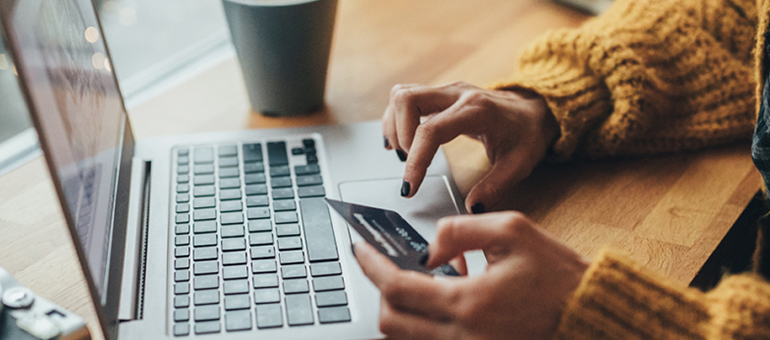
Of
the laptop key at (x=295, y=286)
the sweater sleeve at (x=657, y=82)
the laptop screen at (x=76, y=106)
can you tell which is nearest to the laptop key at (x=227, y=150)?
the laptop screen at (x=76, y=106)

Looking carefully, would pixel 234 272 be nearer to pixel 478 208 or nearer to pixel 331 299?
Answer: pixel 331 299

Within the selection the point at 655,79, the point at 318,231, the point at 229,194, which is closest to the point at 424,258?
the point at 318,231

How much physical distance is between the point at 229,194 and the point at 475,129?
0.86 ft

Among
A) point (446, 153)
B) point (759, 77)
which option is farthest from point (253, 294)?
point (759, 77)

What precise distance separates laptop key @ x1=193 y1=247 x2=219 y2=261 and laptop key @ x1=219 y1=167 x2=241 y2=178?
109 millimetres

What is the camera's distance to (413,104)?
625 millimetres

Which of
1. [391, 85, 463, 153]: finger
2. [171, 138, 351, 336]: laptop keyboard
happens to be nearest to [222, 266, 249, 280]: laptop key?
[171, 138, 351, 336]: laptop keyboard

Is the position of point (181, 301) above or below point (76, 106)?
below

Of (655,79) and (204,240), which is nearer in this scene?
(204,240)

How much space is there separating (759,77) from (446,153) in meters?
0.33

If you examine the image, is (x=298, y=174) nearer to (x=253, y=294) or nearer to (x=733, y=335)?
(x=253, y=294)

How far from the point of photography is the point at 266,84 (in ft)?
2.34

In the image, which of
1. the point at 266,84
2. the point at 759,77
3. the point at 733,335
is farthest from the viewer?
the point at 266,84

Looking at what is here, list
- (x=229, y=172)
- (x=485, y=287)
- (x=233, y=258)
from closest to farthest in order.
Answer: (x=485, y=287) → (x=233, y=258) → (x=229, y=172)
